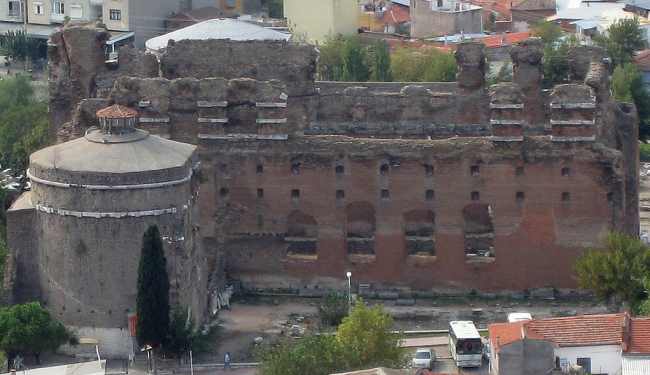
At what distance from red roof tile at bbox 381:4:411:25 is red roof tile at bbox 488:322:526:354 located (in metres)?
66.6

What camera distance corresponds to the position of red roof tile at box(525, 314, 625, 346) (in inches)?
2331

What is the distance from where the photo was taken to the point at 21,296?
65750 millimetres

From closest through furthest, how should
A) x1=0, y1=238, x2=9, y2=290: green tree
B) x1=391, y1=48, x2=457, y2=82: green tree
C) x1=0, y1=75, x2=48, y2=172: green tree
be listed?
x1=0, y1=238, x2=9, y2=290: green tree, x1=0, y1=75, x2=48, y2=172: green tree, x1=391, y1=48, x2=457, y2=82: green tree

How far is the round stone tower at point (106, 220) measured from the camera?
63750 mm

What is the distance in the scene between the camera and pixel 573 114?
69125mm

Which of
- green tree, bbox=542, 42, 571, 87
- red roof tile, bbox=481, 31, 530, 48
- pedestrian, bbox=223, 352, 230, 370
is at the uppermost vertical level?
red roof tile, bbox=481, 31, 530, 48

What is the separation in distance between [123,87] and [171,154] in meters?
7.04

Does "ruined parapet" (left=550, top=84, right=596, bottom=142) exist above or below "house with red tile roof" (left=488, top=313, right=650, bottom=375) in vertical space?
above

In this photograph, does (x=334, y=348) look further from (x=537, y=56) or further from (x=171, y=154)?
(x=537, y=56)

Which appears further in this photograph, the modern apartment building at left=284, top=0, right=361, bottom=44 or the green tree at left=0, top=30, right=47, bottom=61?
the modern apartment building at left=284, top=0, right=361, bottom=44

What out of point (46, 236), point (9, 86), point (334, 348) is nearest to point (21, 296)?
point (46, 236)

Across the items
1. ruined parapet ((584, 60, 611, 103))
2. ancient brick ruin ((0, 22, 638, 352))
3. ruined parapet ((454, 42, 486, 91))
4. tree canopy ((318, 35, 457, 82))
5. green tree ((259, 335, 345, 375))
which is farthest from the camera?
tree canopy ((318, 35, 457, 82))

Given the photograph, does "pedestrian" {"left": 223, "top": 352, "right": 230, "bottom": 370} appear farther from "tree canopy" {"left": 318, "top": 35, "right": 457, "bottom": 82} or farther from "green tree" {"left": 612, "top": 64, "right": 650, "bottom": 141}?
"tree canopy" {"left": 318, "top": 35, "right": 457, "bottom": 82}

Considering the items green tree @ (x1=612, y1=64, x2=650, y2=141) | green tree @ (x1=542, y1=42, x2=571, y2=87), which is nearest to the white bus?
green tree @ (x1=542, y1=42, x2=571, y2=87)
